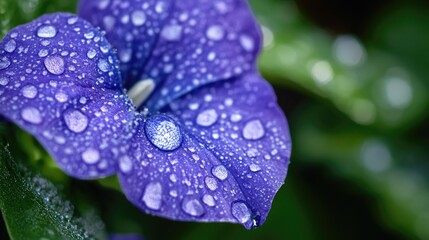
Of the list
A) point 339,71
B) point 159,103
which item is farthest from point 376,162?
point 159,103

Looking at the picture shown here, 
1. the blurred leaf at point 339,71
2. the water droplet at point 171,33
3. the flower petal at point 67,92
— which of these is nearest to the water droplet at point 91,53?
the flower petal at point 67,92

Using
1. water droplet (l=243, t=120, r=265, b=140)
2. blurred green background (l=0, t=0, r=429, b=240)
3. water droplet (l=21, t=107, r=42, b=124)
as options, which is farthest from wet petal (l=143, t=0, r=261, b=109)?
blurred green background (l=0, t=0, r=429, b=240)

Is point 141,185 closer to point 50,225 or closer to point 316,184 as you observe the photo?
point 50,225

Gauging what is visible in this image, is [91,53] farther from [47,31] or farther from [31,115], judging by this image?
[31,115]

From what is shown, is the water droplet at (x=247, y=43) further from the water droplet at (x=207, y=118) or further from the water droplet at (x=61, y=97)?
the water droplet at (x=61, y=97)

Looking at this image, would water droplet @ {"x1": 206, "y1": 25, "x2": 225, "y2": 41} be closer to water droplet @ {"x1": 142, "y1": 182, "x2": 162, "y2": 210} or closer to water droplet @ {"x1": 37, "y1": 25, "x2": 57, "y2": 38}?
water droplet @ {"x1": 37, "y1": 25, "x2": 57, "y2": 38}

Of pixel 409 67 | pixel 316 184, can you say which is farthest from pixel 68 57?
pixel 409 67

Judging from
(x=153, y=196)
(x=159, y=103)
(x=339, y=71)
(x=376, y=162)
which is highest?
(x=153, y=196)
